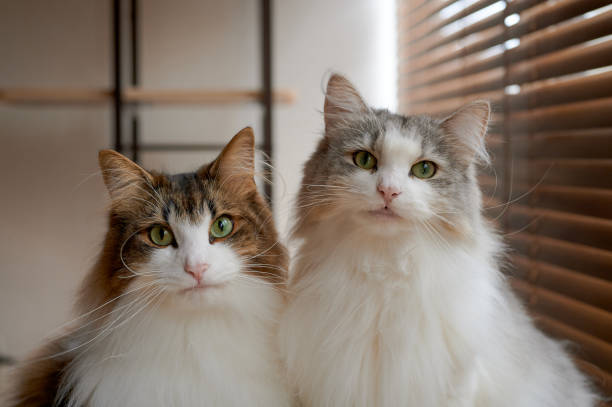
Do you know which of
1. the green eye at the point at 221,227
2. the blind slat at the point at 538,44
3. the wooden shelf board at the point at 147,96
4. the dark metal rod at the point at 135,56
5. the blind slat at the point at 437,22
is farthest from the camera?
the dark metal rod at the point at 135,56

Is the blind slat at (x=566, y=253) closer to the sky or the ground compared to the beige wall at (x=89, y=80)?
closer to the ground

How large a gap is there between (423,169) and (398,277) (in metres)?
0.23

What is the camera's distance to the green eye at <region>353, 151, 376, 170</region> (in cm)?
98

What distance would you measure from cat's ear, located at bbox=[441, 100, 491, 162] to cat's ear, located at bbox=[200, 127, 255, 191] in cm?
43

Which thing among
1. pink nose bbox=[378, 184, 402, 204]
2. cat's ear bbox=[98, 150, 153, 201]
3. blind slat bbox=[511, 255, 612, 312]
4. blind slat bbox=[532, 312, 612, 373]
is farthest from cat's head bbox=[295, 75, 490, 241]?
blind slat bbox=[532, 312, 612, 373]

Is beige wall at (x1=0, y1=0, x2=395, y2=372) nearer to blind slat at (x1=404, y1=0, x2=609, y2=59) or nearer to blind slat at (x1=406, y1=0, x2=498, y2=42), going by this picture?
blind slat at (x1=406, y1=0, x2=498, y2=42)

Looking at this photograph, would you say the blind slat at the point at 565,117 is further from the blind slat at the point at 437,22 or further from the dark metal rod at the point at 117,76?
the dark metal rod at the point at 117,76

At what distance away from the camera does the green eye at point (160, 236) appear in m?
0.97

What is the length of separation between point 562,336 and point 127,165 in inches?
52.7

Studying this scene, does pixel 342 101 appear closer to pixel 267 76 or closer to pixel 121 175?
pixel 121 175

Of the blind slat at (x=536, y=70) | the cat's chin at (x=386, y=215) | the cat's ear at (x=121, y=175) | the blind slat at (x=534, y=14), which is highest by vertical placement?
the blind slat at (x=534, y=14)

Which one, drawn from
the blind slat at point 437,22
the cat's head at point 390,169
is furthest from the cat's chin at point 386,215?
the blind slat at point 437,22

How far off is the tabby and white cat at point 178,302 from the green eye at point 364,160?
252 millimetres

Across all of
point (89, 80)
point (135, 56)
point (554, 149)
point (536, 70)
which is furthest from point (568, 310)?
point (89, 80)
